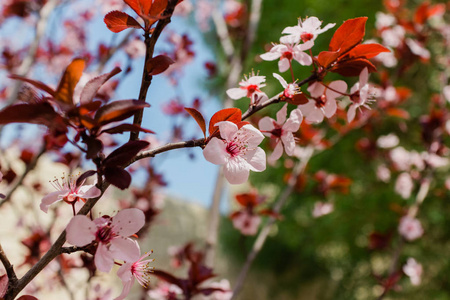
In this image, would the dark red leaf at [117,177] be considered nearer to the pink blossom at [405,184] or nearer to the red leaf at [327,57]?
the red leaf at [327,57]

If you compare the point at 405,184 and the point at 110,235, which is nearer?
the point at 110,235

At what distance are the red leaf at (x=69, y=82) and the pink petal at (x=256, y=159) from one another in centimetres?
19

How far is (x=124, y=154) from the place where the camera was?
327mm

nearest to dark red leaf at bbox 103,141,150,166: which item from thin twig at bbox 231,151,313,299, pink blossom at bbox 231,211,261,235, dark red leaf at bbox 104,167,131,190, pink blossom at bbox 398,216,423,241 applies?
dark red leaf at bbox 104,167,131,190

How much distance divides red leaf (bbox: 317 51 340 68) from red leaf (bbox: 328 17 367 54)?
1 cm

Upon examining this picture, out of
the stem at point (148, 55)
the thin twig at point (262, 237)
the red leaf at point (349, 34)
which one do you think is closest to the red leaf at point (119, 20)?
the stem at point (148, 55)

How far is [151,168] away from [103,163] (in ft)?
4.31

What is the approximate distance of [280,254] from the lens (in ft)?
13.3

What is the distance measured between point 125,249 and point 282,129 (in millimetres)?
242

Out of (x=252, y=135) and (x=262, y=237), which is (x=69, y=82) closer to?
(x=252, y=135)

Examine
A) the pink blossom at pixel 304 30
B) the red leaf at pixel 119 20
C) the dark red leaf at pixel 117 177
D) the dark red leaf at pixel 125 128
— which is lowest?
the dark red leaf at pixel 117 177

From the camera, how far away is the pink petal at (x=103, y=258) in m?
0.33

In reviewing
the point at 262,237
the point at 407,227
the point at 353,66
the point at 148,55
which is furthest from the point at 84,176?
the point at 407,227

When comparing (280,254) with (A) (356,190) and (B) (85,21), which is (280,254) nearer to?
(A) (356,190)
